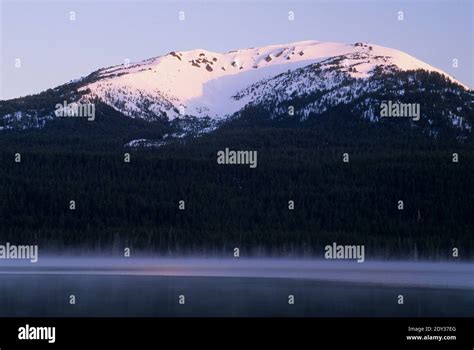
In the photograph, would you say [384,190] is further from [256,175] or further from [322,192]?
[256,175]

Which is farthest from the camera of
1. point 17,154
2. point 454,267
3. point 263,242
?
point 17,154

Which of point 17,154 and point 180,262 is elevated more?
point 17,154

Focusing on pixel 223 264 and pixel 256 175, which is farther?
pixel 256 175

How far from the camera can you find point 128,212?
127 metres

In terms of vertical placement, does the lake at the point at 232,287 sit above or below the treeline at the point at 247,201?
below

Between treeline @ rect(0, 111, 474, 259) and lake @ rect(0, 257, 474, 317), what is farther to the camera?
treeline @ rect(0, 111, 474, 259)

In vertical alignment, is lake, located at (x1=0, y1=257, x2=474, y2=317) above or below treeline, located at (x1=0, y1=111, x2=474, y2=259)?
below

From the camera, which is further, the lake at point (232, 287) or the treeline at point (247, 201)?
the treeline at point (247, 201)

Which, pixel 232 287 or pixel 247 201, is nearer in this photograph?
pixel 232 287

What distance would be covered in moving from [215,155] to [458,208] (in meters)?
31.7

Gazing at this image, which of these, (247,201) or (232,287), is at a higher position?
(247,201)

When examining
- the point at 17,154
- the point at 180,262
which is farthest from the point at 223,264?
the point at 17,154
